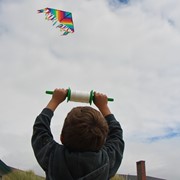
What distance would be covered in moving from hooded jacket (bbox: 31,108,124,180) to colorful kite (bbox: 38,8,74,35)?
2.06 metres

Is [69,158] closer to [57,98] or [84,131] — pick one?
[84,131]

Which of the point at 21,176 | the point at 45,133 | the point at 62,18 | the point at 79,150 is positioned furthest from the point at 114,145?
the point at 21,176

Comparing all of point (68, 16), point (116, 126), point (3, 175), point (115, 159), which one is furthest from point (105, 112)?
point (3, 175)

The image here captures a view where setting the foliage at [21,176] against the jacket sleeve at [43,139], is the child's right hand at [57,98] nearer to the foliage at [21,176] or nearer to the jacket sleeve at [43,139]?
the jacket sleeve at [43,139]

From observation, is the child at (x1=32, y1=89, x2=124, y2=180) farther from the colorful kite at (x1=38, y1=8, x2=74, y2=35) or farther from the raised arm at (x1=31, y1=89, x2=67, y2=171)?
the colorful kite at (x1=38, y1=8, x2=74, y2=35)

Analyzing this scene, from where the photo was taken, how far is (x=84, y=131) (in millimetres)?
1659

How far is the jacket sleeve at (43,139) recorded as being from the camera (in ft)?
5.77

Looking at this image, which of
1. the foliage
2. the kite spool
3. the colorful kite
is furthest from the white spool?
the foliage

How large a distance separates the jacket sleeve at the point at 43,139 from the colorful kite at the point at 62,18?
1997 mm

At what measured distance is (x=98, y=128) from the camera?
1.68 metres

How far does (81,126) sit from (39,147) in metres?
0.27

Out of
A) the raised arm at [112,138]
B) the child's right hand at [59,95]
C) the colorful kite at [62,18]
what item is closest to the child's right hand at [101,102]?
the raised arm at [112,138]

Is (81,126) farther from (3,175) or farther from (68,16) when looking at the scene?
(3,175)

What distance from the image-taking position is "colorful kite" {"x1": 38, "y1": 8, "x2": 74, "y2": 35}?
3.89 metres
